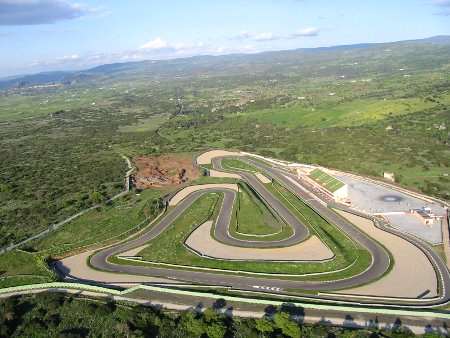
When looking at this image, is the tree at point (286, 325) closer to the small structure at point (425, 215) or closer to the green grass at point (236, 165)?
the small structure at point (425, 215)

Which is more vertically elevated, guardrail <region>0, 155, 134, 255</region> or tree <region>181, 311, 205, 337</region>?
tree <region>181, 311, 205, 337</region>

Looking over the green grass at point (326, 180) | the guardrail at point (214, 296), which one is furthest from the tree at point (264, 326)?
the green grass at point (326, 180)

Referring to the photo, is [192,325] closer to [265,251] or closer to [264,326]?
[264,326]

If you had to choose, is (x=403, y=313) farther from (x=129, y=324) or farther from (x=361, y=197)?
(x=361, y=197)

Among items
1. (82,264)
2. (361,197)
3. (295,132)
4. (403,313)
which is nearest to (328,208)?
(361,197)

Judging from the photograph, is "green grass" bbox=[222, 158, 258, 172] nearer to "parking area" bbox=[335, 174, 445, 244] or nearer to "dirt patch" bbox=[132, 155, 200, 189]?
"dirt patch" bbox=[132, 155, 200, 189]

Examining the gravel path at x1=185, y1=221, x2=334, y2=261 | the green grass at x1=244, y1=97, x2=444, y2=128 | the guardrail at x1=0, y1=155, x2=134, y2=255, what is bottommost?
the gravel path at x1=185, y1=221, x2=334, y2=261

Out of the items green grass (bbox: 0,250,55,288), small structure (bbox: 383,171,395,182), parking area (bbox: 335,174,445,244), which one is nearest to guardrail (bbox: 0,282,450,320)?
green grass (bbox: 0,250,55,288)
